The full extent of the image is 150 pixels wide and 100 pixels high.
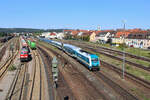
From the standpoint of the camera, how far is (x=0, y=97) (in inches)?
715

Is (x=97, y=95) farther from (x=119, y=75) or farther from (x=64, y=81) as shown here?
(x=119, y=75)

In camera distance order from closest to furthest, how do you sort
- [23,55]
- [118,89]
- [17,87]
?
[118,89] < [17,87] < [23,55]

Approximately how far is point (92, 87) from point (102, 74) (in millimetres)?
6872

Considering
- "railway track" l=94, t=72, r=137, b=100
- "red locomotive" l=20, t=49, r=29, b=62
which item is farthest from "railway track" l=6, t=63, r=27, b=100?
"railway track" l=94, t=72, r=137, b=100

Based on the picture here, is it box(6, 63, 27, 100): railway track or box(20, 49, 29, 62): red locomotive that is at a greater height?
box(20, 49, 29, 62): red locomotive

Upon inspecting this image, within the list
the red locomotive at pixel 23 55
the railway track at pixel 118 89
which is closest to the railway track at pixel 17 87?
the red locomotive at pixel 23 55

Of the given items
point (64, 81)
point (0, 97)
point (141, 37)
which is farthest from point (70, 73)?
point (141, 37)

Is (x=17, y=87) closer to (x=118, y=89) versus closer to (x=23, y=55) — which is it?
(x=118, y=89)

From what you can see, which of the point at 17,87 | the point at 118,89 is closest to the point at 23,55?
the point at 17,87

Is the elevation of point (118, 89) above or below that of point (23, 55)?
below

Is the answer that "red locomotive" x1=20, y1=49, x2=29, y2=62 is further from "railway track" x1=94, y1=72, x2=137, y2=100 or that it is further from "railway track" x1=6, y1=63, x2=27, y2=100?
"railway track" x1=94, y1=72, x2=137, y2=100

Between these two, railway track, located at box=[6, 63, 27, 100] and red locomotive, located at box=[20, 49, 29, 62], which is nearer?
railway track, located at box=[6, 63, 27, 100]

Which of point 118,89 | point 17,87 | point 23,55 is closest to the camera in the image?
point 118,89

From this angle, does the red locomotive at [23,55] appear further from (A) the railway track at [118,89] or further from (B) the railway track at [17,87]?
(A) the railway track at [118,89]
